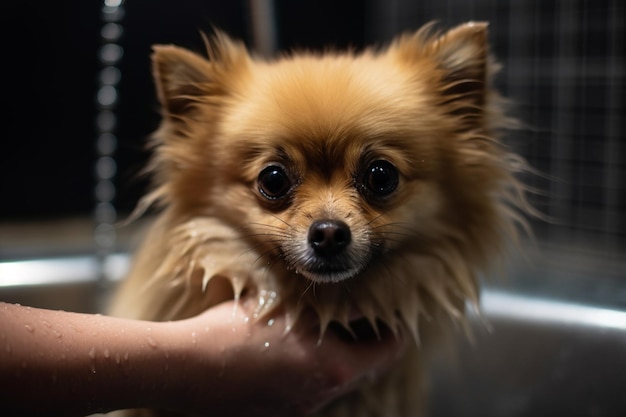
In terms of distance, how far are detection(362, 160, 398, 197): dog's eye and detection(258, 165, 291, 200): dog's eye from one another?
0.09 metres

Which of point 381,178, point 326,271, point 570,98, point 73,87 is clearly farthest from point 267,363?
point 570,98

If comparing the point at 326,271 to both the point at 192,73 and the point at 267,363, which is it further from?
the point at 192,73

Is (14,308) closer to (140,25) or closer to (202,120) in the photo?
(202,120)

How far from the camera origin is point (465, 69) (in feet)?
3.00

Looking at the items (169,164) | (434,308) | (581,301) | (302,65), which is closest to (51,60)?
(169,164)

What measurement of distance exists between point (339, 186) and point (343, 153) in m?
0.04

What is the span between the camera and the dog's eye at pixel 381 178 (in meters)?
0.82

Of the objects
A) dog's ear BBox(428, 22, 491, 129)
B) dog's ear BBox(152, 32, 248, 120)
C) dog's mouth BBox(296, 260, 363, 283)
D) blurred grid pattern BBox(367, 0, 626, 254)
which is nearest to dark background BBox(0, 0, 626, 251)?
blurred grid pattern BBox(367, 0, 626, 254)

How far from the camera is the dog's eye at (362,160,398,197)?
0.82 meters

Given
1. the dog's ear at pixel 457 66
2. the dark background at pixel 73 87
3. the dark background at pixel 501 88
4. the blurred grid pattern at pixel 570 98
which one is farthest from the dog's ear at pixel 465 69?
the blurred grid pattern at pixel 570 98

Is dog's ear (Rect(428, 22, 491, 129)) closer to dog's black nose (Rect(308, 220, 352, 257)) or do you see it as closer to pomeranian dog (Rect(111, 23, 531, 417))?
pomeranian dog (Rect(111, 23, 531, 417))

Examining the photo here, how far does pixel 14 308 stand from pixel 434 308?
546mm

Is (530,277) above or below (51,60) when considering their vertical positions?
below

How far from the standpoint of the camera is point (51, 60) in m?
1.67
